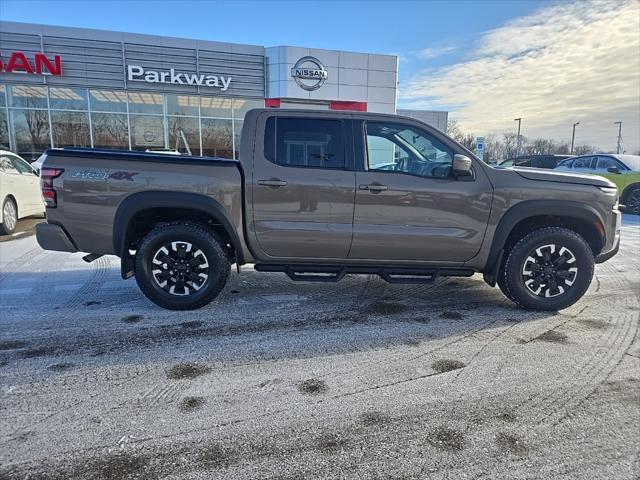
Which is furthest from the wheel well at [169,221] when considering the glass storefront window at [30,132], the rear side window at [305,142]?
the glass storefront window at [30,132]

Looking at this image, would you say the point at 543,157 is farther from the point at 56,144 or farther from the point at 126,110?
the point at 56,144

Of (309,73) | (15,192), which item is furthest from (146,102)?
(15,192)

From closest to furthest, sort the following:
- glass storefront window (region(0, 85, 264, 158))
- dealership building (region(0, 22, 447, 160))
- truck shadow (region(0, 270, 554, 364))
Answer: truck shadow (region(0, 270, 554, 364)) → dealership building (region(0, 22, 447, 160)) → glass storefront window (region(0, 85, 264, 158))

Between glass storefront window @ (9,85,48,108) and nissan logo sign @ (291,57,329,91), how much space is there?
37.6 feet

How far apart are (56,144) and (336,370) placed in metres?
20.9

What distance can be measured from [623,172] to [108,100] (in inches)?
828

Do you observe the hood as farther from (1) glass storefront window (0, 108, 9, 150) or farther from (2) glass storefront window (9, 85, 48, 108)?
(1) glass storefront window (0, 108, 9, 150)

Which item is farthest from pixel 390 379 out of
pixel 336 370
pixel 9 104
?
pixel 9 104

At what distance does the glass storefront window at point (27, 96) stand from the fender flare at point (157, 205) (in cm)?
1894

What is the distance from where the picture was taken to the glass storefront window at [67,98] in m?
18.8

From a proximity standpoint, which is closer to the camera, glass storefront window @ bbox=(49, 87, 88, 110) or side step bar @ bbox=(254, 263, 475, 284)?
side step bar @ bbox=(254, 263, 475, 284)

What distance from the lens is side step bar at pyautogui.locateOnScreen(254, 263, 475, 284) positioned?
4.37 metres

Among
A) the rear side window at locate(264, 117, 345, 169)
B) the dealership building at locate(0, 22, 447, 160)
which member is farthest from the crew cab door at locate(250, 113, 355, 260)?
the dealership building at locate(0, 22, 447, 160)

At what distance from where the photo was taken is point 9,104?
1845cm
